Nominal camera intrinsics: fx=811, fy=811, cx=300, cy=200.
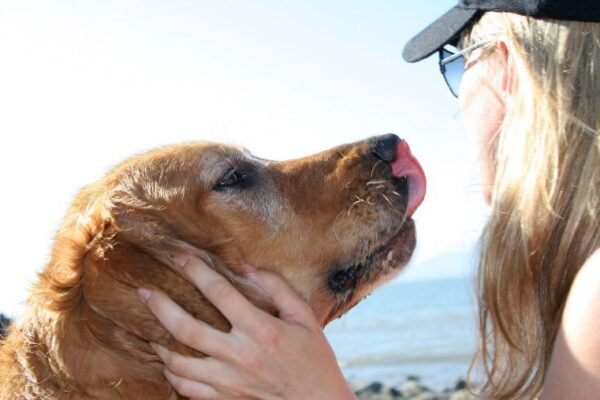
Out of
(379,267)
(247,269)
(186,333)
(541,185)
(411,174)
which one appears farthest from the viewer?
(411,174)

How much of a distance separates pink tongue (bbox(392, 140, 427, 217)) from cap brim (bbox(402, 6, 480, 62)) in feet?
1.64

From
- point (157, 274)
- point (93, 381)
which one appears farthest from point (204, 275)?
point (93, 381)

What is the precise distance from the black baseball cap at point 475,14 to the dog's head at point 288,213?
1.76 ft

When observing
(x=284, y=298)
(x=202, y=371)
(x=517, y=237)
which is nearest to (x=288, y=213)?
(x=284, y=298)

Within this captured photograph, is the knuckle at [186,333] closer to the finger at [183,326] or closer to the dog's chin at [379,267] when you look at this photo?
the finger at [183,326]

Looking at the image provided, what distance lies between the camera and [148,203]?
396 cm

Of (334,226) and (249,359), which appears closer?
(249,359)

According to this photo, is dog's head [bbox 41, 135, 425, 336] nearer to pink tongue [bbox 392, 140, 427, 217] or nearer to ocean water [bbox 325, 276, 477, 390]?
pink tongue [bbox 392, 140, 427, 217]

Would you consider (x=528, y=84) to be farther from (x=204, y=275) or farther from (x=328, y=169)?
(x=204, y=275)

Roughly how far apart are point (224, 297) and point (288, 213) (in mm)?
723

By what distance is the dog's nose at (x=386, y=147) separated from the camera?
4137 mm

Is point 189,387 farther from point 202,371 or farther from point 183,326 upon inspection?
point 183,326

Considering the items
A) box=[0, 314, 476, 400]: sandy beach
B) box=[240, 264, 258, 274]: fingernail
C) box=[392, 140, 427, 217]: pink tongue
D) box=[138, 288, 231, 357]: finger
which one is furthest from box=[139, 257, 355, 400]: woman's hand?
box=[0, 314, 476, 400]: sandy beach

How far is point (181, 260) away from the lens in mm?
3689
